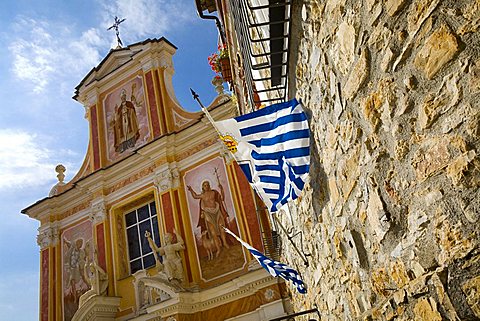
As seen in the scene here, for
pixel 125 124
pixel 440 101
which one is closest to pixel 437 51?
pixel 440 101

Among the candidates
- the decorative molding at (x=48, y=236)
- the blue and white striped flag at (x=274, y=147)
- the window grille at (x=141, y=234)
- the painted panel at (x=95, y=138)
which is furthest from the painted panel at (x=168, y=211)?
the blue and white striped flag at (x=274, y=147)

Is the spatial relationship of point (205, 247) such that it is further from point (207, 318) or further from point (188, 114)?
point (188, 114)

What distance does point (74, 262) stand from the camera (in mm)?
13234

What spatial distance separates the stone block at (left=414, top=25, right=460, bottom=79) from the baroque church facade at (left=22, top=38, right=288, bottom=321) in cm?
770

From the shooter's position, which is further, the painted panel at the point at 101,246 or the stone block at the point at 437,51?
the painted panel at the point at 101,246

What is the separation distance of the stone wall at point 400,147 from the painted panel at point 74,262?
1167cm

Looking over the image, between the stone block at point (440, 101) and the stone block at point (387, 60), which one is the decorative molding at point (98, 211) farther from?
the stone block at point (440, 101)

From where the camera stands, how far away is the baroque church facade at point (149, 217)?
10484 millimetres

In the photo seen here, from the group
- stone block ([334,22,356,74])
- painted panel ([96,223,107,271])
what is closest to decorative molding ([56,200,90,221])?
painted panel ([96,223,107,271])

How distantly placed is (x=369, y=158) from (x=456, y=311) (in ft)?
2.45

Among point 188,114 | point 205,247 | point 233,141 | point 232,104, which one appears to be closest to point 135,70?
point 188,114

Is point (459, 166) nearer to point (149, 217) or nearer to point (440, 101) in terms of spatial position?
point (440, 101)

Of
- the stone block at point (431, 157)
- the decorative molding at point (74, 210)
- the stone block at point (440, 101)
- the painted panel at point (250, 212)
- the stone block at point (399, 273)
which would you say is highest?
the decorative molding at point (74, 210)

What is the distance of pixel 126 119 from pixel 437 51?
1378cm
